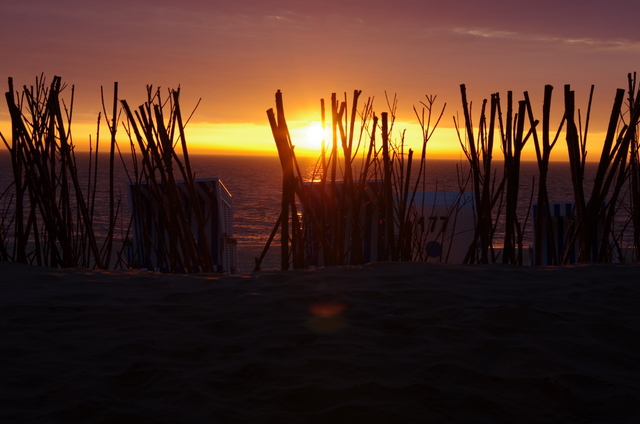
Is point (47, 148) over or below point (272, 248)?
over

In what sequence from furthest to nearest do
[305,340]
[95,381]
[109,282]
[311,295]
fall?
[109,282] < [311,295] < [305,340] < [95,381]

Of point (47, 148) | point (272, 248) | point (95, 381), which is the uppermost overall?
point (47, 148)

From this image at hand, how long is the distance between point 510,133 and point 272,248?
8.89m

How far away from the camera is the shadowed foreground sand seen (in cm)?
100

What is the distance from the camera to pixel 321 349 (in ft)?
4.11

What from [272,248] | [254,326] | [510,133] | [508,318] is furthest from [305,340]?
[272,248]

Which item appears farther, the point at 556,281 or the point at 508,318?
the point at 556,281

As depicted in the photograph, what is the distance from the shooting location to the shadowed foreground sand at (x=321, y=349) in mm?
1000

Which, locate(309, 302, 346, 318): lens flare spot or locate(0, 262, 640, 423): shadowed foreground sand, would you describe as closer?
locate(0, 262, 640, 423): shadowed foreground sand

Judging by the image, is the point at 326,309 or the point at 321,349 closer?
the point at 321,349

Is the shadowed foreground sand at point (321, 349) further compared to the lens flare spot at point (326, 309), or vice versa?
the lens flare spot at point (326, 309)

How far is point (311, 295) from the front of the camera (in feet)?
5.57

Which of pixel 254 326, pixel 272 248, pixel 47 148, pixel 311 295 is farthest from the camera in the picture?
pixel 272 248

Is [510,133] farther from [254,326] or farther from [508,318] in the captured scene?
[254,326]
